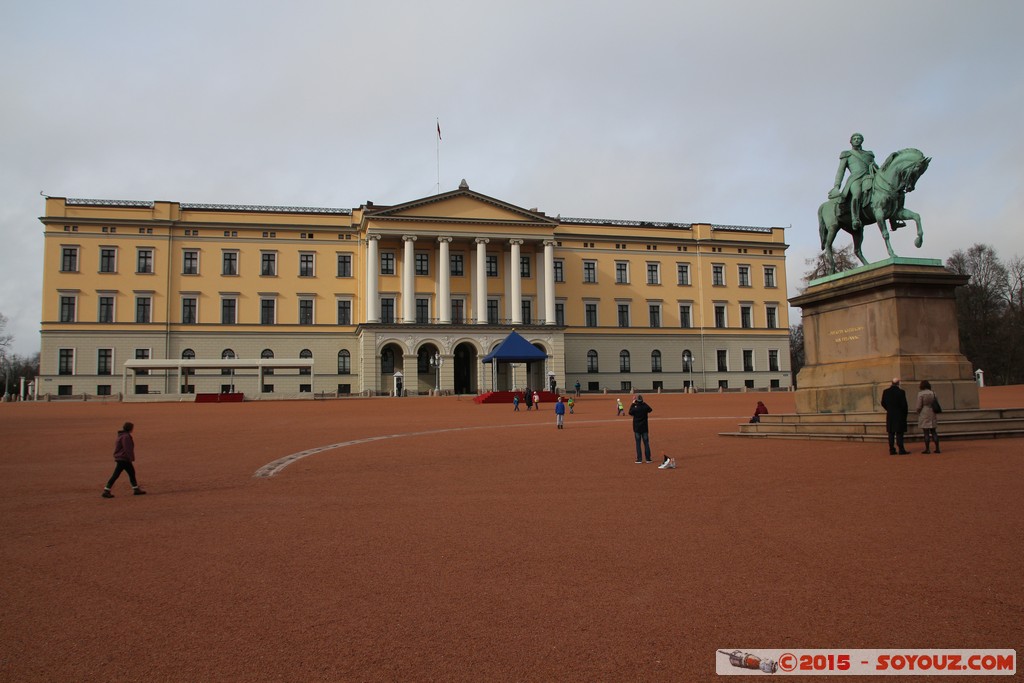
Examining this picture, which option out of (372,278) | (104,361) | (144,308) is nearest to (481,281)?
(372,278)

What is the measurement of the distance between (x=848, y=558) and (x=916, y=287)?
11.6m

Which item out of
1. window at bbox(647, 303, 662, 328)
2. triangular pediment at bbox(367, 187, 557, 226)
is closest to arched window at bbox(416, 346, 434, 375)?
triangular pediment at bbox(367, 187, 557, 226)

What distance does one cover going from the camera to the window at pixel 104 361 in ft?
200

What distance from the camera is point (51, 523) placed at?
9578mm

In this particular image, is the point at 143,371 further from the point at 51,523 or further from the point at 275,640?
the point at 275,640

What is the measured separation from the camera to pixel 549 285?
2579 inches

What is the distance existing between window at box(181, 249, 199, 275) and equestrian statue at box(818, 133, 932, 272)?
5656 centimetres

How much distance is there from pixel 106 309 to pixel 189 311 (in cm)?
637

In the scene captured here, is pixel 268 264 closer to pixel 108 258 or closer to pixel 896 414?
pixel 108 258

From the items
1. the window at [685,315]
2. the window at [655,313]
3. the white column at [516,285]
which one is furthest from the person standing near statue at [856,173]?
the window at [685,315]

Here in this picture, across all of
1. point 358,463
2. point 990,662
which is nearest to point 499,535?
point 990,662

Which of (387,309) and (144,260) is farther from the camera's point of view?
(387,309)

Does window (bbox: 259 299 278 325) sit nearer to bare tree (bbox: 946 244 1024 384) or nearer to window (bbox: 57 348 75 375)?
window (bbox: 57 348 75 375)

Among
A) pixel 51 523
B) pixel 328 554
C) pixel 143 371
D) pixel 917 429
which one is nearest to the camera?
pixel 328 554
